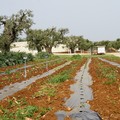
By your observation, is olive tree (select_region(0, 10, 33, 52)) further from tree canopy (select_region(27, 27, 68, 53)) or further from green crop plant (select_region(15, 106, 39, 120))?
green crop plant (select_region(15, 106, 39, 120))

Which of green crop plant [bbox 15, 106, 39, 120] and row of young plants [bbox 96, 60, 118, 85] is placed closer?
green crop plant [bbox 15, 106, 39, 120]

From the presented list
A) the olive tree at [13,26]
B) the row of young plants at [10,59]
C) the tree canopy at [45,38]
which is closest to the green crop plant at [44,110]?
the row of young plants at [10,59]

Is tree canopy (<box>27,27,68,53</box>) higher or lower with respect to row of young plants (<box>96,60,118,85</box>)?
higher

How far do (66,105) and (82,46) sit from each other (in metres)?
105

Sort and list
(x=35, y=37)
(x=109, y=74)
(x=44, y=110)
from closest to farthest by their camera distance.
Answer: (x=44, y=110)
(x=109, y=74)
(x=35, y=37)

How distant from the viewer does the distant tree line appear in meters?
51.3

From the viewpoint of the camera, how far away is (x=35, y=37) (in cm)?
8088

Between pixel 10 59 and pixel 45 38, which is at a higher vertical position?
pixel 45 38

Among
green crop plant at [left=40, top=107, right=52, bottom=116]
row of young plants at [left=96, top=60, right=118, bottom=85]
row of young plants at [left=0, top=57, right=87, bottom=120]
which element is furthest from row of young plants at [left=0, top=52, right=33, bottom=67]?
green crop plant at [left=40, top=107, right=52, bottom=116]

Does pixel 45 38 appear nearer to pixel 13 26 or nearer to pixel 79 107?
pixel 13 26

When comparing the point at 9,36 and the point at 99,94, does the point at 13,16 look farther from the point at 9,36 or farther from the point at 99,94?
the point at 99,94

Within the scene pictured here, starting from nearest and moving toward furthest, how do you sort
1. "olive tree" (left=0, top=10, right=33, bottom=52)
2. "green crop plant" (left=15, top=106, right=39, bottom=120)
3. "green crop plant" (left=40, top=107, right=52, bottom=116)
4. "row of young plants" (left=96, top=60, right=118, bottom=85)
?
1. "green crop plant" (left=15, top=106, right=39, bottom=120)
2. "green crop plant" (left=40, top=107, right=52, bottom=116)
3. "row of young plants" (left=96, top=60, right=118, bottom=85)
4. "olive tree" (left=0, top=10, right=33, bottom=52)

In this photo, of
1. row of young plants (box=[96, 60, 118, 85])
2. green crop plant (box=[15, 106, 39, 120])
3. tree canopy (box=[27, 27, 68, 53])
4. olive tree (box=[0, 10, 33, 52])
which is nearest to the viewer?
green crop plant (box=[15, 106, 39, 120])

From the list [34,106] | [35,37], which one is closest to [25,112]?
[34,106]
